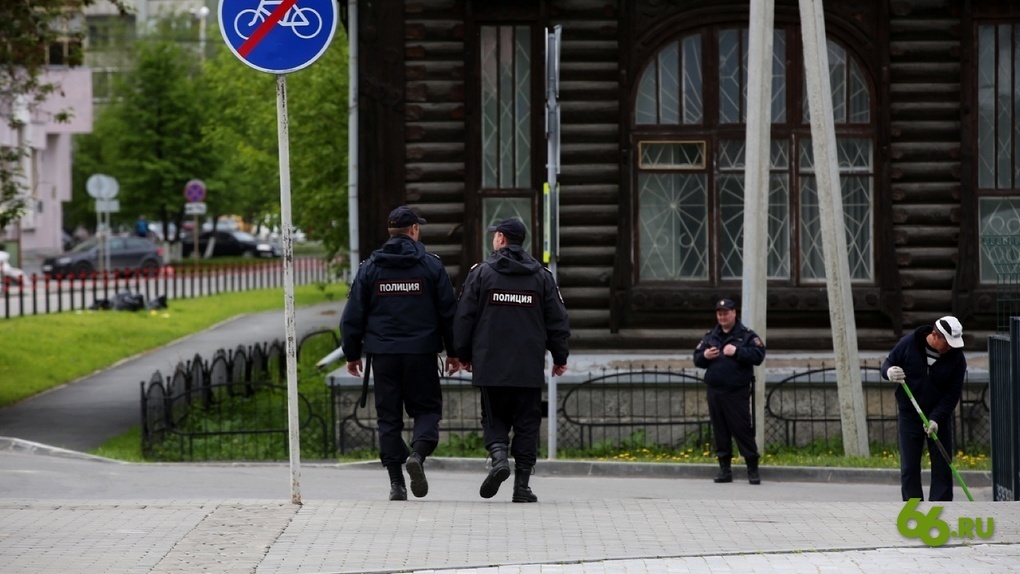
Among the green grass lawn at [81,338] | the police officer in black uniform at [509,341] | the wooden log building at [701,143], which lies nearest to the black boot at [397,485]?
the police officer in black uniform at [509,341]

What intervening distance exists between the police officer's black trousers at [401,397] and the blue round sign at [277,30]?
204 centimetres

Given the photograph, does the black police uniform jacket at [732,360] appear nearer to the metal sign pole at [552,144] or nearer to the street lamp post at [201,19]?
the metal sign pole at [552,144]

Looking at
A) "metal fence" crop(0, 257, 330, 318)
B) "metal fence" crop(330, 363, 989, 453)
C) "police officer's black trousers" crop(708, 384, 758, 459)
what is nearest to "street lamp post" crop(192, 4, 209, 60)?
"metal fence" crop(0, 257, 330, 318)

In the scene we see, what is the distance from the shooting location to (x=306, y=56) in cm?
918

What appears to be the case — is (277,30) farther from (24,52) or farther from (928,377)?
(24,52)

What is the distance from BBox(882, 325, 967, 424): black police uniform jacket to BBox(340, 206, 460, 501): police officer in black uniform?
130 inches

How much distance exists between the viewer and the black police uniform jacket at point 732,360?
13.9 m

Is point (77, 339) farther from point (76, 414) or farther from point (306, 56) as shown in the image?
point (306, 56)

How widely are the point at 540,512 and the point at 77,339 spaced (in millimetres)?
18478

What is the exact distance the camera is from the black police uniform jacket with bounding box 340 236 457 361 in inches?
400

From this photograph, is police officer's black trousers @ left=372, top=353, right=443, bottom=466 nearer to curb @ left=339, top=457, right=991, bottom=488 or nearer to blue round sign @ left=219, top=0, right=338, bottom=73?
blue round sign @ left=219, top=0, right=338, bottom=73

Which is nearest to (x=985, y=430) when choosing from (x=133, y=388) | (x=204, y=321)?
(x=133, y=388)

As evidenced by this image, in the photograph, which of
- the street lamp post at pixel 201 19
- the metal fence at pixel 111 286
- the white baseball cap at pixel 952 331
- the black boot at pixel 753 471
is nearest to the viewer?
the white baseball cap at pixel 952 331

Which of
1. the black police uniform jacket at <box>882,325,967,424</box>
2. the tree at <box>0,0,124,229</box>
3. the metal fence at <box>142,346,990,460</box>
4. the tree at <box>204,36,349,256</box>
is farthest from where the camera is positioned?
the tree at <box>204,36,349,256</box>
